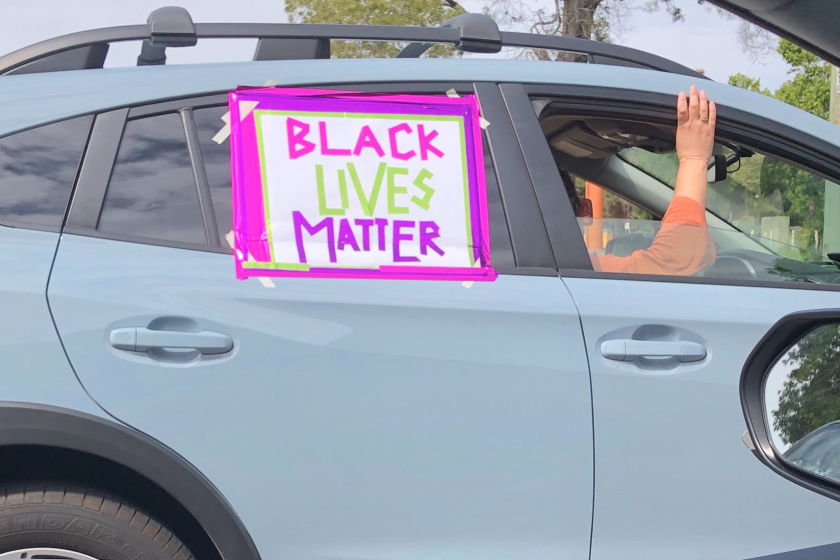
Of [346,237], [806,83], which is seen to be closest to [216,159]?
[346,237]

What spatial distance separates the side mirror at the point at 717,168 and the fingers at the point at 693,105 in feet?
0.73

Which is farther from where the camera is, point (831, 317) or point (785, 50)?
point (785, 50)

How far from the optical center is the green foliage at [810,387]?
6.05 feet

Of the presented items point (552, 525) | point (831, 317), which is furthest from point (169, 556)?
point (831, 317)

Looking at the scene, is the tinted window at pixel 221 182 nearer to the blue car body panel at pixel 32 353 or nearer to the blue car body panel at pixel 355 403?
the blue car body panel at pixel 355 403

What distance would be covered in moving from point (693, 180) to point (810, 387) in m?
0.63

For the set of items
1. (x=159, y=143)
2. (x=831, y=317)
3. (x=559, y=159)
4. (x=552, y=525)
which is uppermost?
(x=559, y=159)

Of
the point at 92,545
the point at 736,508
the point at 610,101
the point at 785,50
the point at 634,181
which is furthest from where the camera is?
the point at 785,50

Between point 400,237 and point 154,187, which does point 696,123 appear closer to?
point 400,237

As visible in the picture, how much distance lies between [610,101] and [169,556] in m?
1.56

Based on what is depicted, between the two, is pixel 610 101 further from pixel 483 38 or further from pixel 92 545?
pixel 92 545

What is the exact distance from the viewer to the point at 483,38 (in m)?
2.09

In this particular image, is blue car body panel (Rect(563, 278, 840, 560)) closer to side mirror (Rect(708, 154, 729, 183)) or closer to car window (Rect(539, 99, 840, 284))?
car window (Rect(539, 99, 840, 284))

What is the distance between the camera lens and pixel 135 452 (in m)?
1.59
